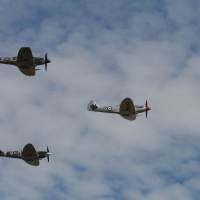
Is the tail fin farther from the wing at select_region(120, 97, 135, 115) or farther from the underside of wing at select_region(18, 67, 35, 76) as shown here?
the underside of wing at select_region(18, 67, 35, 76)

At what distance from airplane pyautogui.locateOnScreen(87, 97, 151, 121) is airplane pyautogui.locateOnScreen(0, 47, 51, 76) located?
41.1 feet

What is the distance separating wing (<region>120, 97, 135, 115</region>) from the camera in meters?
109

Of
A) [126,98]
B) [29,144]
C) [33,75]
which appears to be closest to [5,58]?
[33,75]

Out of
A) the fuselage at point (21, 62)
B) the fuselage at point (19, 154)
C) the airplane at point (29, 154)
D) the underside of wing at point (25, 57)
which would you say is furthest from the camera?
the fuselage at point (19, 154)

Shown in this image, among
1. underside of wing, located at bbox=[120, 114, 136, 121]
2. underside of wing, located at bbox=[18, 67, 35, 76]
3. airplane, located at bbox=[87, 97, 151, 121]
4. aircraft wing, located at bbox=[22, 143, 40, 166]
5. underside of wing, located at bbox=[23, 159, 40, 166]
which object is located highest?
underside of wing, located at bbox=[18, 67, 35, 76]

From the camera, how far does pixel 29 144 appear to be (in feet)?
364

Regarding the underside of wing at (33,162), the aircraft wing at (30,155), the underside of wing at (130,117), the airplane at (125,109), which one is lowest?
the underside of wing at (33,162)

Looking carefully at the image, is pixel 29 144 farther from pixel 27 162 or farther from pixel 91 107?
pixel 91 107

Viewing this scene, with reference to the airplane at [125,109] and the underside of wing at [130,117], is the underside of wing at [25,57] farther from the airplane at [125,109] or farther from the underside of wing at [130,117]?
the underside of wing at [130,117]

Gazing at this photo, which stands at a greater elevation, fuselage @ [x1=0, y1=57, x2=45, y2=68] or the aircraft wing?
fuselage @ [x1=0, y1=57, x2=45, y2=68]

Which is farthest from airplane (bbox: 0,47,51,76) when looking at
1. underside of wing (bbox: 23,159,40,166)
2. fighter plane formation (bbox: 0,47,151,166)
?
underside of wing (bbox: 23,159,40,166)

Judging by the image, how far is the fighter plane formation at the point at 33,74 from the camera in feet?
358

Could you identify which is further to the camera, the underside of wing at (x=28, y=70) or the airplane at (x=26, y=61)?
the underside of wing at (x=28, y=70)

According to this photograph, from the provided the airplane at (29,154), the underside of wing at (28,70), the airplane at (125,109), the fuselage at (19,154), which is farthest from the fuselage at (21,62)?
the fuselage at (19,154)
